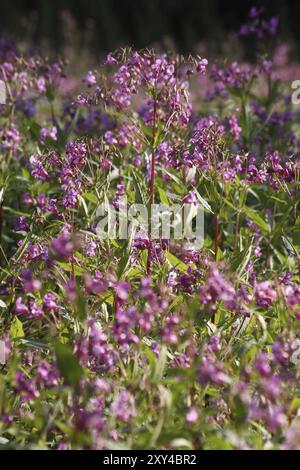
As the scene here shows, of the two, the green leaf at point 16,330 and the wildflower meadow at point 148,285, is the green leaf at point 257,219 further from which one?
the green leaf at point 16,330

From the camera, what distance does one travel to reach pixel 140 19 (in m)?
15.0

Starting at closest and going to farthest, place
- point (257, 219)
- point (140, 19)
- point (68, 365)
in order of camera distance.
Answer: point (68, 365) < point (257, 219) < point (140, 19)

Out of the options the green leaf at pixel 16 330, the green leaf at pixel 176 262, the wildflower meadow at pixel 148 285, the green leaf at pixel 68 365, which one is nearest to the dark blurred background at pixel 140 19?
the wildflower meadow at pixel 148 285

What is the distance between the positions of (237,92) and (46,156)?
1.83 metres

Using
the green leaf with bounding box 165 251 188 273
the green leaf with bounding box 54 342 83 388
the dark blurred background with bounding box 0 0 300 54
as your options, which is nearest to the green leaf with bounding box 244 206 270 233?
the green leaf with bounding box 165 251 188 273

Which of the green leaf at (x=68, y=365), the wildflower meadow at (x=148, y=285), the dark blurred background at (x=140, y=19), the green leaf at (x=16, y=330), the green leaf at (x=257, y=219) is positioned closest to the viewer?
the green leaf at (x=68, y=365)

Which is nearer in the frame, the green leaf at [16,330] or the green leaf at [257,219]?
the green leaf at [16,330]

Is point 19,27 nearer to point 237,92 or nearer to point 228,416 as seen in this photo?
point 237,92

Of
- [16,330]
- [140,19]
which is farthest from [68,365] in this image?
[140,19]

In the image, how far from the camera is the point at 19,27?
1444 cm

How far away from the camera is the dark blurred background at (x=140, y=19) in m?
13.9

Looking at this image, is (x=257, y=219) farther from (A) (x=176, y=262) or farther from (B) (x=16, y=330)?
(B) (x=16, y=330)

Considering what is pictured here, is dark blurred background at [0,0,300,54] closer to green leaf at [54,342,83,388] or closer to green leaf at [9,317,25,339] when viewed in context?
green leaf at [9,317,25,339]

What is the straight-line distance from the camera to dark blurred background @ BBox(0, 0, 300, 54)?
1385 centimetres
